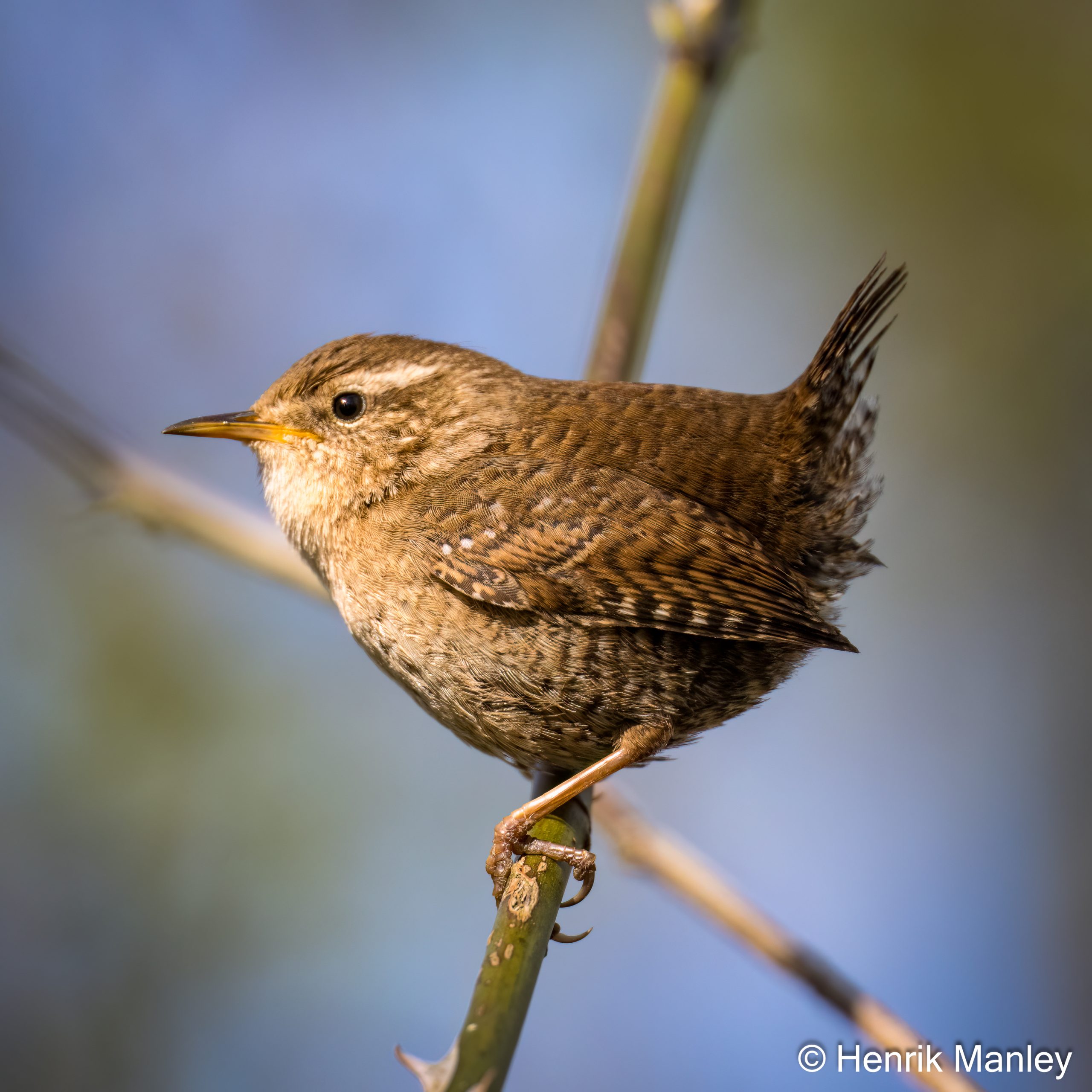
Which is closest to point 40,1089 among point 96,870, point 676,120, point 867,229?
point 96,870

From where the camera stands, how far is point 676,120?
3207mm

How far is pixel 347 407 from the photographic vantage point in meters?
3.08

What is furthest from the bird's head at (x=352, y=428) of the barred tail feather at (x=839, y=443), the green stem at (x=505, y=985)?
the green stem at (x=505, y=985)

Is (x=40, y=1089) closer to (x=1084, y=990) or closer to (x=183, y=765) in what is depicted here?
(x=183, y=765)

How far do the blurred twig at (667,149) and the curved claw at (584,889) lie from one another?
151 centimetres

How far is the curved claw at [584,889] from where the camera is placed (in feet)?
8.66

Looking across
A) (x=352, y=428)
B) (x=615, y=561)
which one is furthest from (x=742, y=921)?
(x=352, y=428)

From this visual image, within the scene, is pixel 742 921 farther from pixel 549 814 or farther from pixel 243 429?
pixel 243 429

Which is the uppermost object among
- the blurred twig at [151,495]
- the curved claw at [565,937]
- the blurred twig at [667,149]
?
the blurred twig at [667,149]

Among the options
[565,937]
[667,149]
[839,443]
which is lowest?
[565,937]

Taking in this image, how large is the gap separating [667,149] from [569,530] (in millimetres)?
1227

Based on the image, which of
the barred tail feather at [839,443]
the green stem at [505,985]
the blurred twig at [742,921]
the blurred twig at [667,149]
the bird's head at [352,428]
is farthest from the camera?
the blurred twig at [667,149]

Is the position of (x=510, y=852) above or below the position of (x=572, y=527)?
below

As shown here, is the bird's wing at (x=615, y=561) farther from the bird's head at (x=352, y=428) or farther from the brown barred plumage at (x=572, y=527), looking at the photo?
the bird's head at (x=352, y=428)
